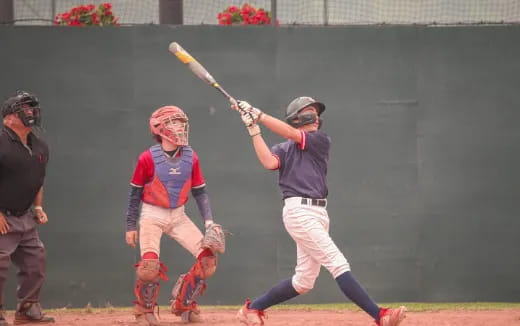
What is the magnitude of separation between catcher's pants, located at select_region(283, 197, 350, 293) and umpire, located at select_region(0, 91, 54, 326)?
259 centimetres

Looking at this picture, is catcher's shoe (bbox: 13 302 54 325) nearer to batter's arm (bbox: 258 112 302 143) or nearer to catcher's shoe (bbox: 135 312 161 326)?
catcher's shoe (bbox: 135 312 161 326)

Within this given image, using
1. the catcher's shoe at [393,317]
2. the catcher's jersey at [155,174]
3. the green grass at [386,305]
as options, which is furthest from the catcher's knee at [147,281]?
the catcher's shoe at [393,317]

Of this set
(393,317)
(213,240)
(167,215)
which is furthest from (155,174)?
(393,317)

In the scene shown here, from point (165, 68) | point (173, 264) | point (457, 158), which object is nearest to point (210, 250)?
point (173, 264)

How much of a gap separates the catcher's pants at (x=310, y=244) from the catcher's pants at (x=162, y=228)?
1290 mm

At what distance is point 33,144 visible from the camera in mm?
9016

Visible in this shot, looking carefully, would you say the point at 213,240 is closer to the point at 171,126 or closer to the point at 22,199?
the point at 171,126

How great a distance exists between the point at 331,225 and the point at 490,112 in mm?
2189

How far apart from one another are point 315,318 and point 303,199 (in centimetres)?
189

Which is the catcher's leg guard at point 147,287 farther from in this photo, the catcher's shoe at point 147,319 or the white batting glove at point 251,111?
the white batting glove at point 251,111

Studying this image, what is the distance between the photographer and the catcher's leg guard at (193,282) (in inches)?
351

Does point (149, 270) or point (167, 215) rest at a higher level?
point (167, 215)

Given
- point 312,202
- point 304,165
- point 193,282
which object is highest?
point 304,165

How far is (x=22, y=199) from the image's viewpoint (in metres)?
8.88
